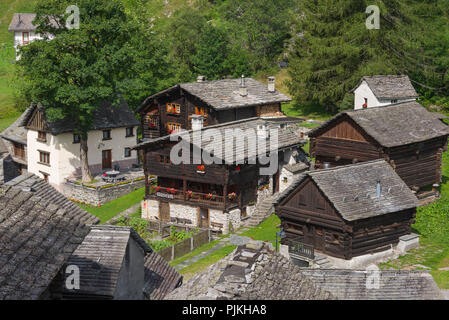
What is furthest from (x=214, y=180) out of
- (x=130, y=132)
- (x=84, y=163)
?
(x=130, y=132)

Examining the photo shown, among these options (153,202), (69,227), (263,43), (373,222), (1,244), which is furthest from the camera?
(263,43)

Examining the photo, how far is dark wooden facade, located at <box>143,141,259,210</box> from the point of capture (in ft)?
146

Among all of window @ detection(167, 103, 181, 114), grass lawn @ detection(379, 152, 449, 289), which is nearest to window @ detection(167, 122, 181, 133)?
window @ detection(167, 103, 181, 114)

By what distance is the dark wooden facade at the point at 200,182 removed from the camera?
44.6m

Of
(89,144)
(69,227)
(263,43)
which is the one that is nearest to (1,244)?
(69,227)

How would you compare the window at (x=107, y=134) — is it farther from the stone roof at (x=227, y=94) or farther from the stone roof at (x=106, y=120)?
the stone roof at (x=227, y=94)

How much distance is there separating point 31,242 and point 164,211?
30157 mm

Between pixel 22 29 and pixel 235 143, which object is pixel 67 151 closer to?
pixel 235 143

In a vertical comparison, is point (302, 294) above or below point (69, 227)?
below

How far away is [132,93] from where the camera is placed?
63094 millimetres

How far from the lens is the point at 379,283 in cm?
2523

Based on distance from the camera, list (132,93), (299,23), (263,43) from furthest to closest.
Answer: (263,43)
(299,23)
(132,93)

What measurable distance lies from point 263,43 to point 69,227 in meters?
70.9
